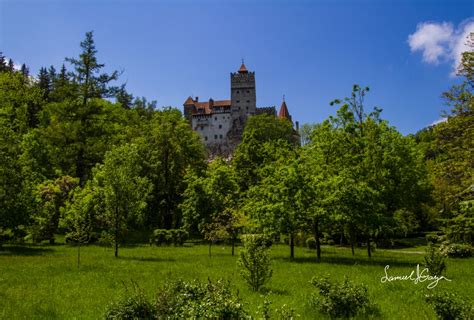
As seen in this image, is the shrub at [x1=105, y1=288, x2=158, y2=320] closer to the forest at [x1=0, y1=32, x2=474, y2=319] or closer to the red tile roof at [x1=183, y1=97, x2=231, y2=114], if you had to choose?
the forest at [x1=0, y1=32, x2=474, y2=319]

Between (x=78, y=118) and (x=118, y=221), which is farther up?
(x=78, y=118)

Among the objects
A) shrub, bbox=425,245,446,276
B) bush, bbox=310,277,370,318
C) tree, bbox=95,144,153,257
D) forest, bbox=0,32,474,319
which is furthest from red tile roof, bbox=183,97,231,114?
bush, bbox=310,277,370,318

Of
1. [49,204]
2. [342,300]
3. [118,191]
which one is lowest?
[342,300]

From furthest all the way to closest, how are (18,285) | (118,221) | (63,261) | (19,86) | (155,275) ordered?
(19,86) → (118,221) → (63,261) → (155,275) → (18,285)

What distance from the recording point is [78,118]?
155ft

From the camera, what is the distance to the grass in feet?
40.7

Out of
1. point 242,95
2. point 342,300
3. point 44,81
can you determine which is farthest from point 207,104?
point 342,300

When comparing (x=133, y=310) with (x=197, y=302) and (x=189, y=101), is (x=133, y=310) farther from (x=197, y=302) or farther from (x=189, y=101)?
(x=189, y=101)

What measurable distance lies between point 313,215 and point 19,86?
55205mm

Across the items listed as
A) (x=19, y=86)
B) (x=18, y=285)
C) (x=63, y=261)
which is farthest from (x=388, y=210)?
(x=19, y=86)

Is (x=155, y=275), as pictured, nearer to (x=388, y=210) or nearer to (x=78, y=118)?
(x=388, y=210)

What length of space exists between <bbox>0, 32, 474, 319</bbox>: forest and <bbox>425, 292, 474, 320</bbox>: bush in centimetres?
333

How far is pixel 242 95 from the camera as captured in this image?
507ft

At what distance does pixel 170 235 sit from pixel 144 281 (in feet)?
67.7
